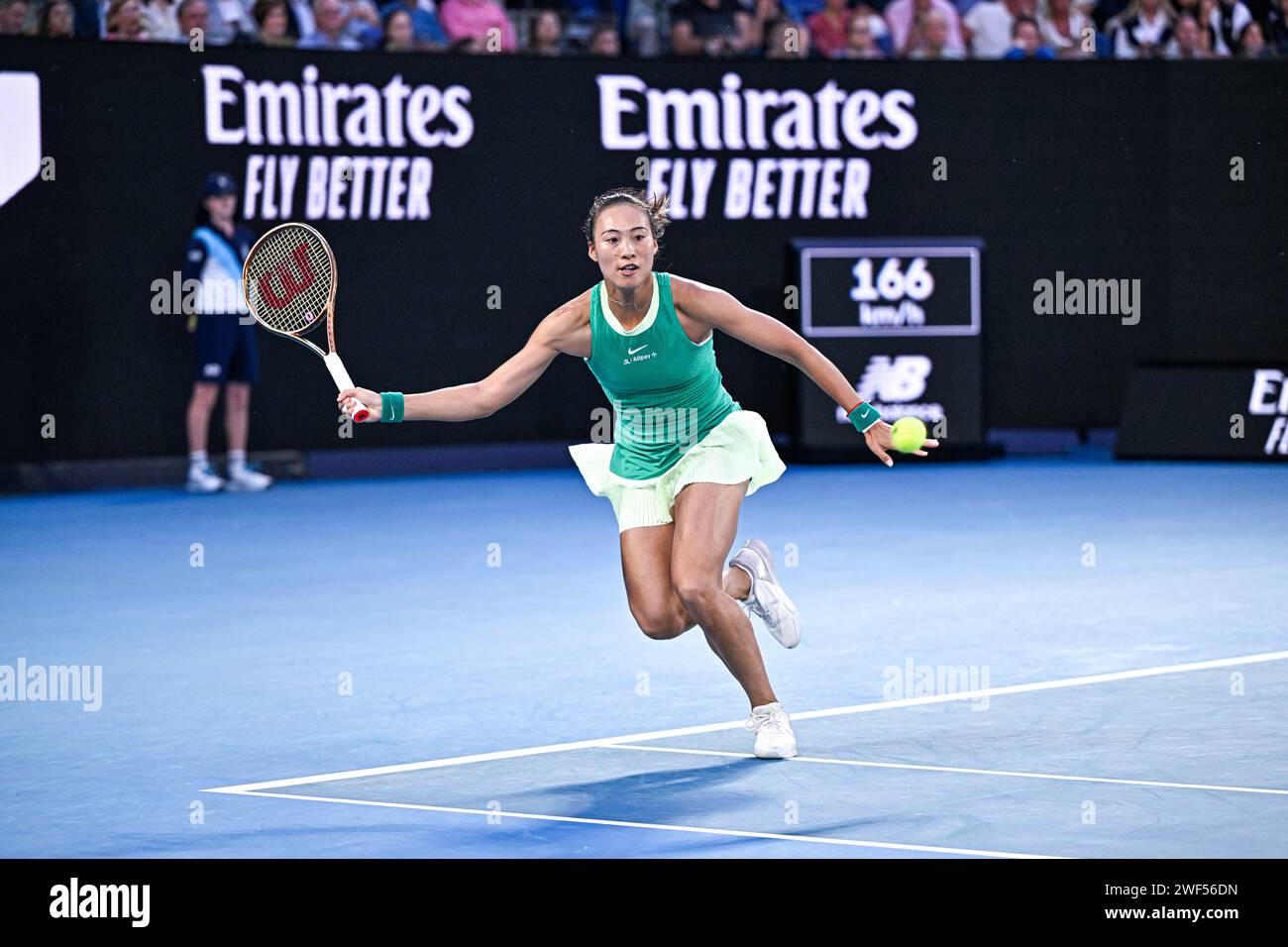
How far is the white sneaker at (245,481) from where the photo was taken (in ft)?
47.8

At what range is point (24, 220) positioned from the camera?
14266 millimetres

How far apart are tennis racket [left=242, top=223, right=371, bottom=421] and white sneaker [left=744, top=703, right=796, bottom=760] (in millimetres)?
1816

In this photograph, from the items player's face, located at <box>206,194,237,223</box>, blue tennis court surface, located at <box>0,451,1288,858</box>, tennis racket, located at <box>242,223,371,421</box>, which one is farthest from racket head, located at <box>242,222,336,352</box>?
player's face, located at <box>206,194,237,223</box>

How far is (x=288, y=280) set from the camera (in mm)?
6828

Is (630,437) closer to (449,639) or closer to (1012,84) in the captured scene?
(449,639)

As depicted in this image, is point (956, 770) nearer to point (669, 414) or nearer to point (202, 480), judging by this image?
point (669, 414)

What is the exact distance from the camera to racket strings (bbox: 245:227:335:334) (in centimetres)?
666

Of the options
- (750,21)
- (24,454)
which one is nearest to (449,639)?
(24,454)

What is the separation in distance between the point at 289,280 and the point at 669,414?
1.35 meters

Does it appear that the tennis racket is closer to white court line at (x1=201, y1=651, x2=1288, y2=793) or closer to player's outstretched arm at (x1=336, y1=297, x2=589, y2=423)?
player's outstretched arm at (x1=336, y1=297, x2=589, y2=423)

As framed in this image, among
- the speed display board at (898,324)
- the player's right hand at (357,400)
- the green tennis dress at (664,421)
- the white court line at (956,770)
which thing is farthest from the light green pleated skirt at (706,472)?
the speed display board at (898,324)

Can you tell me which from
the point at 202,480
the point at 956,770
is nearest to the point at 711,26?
the point at 202,480

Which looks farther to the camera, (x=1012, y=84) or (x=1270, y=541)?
(x=1012, y=84)
